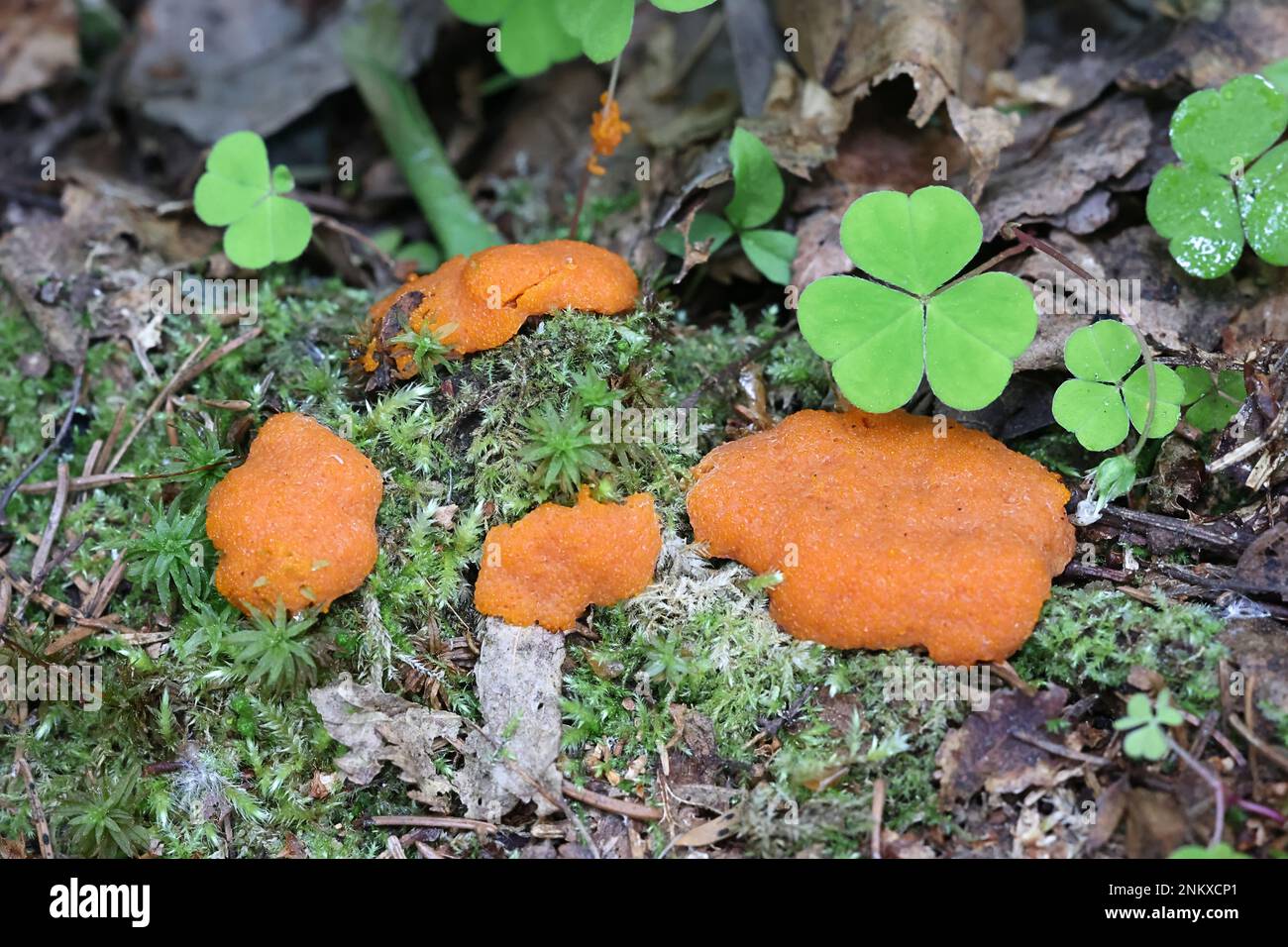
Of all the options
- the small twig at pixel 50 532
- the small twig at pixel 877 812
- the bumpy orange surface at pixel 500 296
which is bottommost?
the small twig at pixel 877 812

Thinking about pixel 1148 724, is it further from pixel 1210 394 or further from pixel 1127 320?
pixel 1127 320

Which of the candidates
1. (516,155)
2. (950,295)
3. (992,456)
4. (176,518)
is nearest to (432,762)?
(176,518)

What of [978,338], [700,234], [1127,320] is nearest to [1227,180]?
[1127,320]

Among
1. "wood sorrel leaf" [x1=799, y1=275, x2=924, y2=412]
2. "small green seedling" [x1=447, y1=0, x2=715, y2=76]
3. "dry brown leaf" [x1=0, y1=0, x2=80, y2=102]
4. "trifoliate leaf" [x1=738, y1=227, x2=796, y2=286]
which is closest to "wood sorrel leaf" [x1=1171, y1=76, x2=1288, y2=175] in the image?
"wood sorrel leaf" [x1=799, y1=275, x2=924, y2=412]

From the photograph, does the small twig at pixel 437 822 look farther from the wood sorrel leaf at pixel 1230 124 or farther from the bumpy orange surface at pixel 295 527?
the wood sorrel leaf at pixel 1230 124

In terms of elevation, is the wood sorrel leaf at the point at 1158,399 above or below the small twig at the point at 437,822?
above

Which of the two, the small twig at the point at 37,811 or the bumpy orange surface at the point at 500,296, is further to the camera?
the bumpy orange surface at the point at 500,296

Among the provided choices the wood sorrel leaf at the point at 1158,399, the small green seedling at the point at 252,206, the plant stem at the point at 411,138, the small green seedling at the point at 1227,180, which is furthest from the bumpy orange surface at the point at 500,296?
the small green seedling at the point at 1227,180
